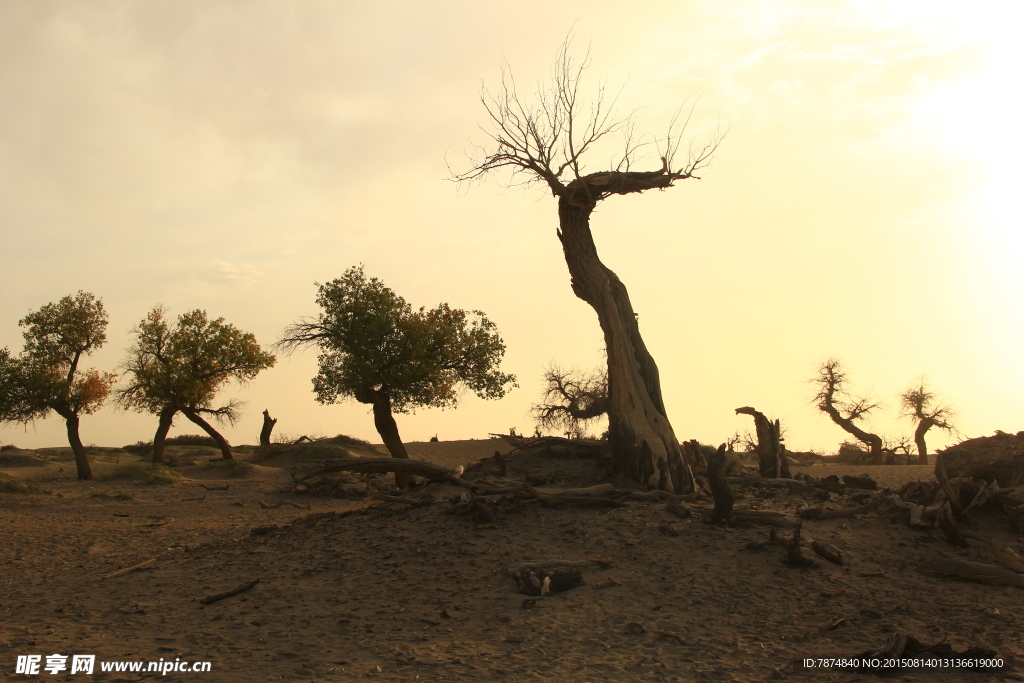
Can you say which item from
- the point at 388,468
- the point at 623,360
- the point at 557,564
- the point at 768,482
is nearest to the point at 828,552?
the point at 557,564

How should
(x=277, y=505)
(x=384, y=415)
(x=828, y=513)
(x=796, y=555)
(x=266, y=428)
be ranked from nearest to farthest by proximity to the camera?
(x=796, y=555), (x=828, y=513), (x=277, y=505), (x=384, y=415), (x=266, y=428)

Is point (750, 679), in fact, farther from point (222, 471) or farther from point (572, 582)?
point (222, 471)

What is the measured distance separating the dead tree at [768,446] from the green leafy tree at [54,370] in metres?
19.8

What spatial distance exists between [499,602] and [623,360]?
16.8ft

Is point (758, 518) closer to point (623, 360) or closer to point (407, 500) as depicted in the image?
point (623, 360)

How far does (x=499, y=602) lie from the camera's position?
24.2ft

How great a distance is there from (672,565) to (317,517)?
5503mm

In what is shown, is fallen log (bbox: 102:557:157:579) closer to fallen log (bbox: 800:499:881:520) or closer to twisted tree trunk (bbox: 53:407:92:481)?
fallen log (bbox: 800:499:881:520)

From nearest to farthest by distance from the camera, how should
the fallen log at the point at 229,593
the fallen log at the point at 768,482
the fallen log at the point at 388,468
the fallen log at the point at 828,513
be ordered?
the fallen log at the point at 229,593 → the fallen log at the point at 828,513 → the fallen log at the point at 388,468 → the fallen log at the point at 768,482

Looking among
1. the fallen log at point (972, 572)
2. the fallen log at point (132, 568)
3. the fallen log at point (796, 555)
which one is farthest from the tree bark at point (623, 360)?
the fallen log at point (132, 568)

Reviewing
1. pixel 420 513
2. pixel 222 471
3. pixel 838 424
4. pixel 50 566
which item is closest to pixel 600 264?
pixel 420 513

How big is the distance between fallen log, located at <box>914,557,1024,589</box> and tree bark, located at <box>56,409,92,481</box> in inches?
884

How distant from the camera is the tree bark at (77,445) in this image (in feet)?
71.8

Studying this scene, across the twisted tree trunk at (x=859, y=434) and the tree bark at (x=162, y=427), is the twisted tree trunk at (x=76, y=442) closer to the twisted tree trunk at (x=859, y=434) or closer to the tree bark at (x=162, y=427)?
the tree bark at (x=162, y=427)
